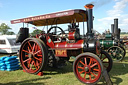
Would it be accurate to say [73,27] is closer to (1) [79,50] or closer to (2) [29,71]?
(1) [79,50]

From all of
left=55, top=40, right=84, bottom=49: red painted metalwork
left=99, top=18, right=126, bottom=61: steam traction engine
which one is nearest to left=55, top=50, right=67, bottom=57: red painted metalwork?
left=55, top=40, right=84, bottom=49: red painted metalwork

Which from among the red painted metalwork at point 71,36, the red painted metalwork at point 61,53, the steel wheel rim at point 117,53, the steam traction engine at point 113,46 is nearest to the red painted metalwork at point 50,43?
the red painted metalwork at point 61,53

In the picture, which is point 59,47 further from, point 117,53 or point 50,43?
point 117,53

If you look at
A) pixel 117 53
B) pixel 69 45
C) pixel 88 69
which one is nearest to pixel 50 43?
pixel 69 45

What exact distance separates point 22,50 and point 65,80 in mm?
2226

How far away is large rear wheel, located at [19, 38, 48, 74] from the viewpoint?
4.56 metres

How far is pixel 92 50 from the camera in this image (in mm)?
4316

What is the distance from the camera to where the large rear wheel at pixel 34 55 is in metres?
4.56

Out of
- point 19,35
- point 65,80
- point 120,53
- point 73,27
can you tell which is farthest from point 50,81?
point 120,53

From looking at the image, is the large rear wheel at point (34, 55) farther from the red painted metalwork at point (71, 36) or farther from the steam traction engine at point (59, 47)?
the red painted metalwork at point (71, 36)

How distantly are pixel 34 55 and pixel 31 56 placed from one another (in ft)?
0.41

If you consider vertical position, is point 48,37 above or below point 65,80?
above

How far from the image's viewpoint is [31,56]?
16.2ft

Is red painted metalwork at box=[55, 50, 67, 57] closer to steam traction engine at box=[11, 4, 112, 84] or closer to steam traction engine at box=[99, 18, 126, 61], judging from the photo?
steam traction engine at box=[11, 4, 112, 84]
